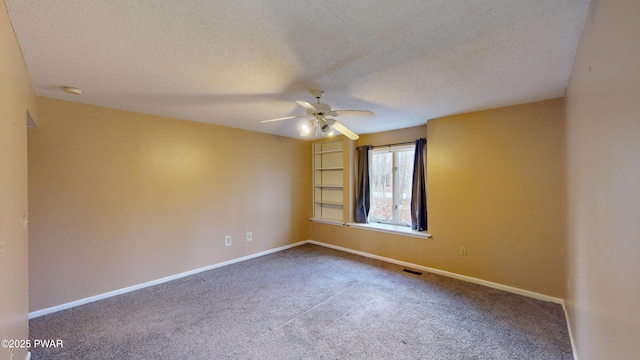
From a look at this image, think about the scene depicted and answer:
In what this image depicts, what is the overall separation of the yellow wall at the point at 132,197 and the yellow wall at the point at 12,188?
928mm

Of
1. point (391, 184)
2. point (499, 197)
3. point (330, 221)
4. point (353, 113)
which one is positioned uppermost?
point (353, 113)

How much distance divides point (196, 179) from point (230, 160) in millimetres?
636

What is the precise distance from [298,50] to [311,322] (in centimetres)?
244

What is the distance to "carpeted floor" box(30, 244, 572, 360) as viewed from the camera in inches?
80.9

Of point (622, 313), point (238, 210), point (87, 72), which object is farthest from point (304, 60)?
point (238, 210)

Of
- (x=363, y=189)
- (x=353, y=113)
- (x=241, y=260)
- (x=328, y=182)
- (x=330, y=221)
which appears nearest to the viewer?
(x=353, y=113)

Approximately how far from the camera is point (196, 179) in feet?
12.5

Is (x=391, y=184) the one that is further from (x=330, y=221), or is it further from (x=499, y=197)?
(x=499, y=197)

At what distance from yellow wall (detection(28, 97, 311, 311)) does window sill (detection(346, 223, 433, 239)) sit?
5.96ft

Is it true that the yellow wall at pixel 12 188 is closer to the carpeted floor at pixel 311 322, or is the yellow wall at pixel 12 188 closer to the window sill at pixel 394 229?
the carpeted floor at pixel 311 322

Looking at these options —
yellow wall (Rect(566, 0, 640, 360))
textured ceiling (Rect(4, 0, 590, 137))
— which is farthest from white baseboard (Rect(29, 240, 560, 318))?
textured ceiling (Rect(4, 0, 590, 137))

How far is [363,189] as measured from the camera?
4.74 meters

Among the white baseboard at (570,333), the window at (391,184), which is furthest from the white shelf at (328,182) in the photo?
the white baseboard at (570,333)

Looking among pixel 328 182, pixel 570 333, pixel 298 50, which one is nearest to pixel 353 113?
pixel 298 50
